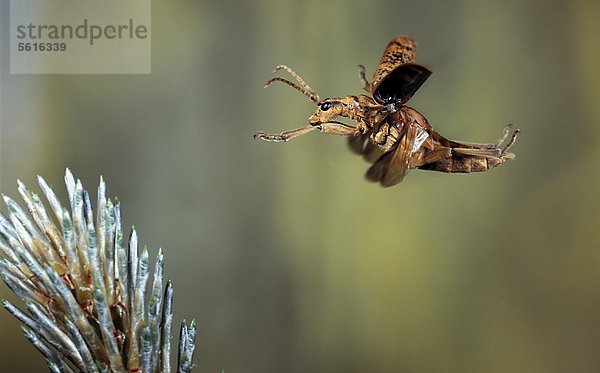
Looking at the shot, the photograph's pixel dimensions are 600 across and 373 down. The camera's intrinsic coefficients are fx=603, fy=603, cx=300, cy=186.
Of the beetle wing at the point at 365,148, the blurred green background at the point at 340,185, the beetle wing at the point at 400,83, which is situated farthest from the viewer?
the blurred green background at the point at 340,185

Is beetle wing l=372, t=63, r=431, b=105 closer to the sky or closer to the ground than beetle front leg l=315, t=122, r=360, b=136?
closer to the sky

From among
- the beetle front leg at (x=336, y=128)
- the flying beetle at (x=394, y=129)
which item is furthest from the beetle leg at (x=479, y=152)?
the beetle front leg at (x=336, y=128)

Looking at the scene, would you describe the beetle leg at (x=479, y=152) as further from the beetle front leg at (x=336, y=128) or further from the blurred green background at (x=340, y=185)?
the blurred green background at (x=340, y=185)

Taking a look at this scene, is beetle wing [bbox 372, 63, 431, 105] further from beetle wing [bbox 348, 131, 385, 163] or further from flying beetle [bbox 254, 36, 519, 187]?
beetle wing [bbox 348, 131, 385, 163]

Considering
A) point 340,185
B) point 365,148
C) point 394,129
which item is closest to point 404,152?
point 394,129

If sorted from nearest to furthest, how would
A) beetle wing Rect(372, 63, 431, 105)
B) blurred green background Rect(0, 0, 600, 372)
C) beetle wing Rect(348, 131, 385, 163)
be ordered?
1. beetle wing Rect(372, 63, 431, 105)
2. beetle wing Rect(348, 131, 385, 163)
3. blurred green background Rect(0, 0, 600, 372)

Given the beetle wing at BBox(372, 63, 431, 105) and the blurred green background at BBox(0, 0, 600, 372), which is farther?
the blurred green background at BBox(0, 0, 600, 372)

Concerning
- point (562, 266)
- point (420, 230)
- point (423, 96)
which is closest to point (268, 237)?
point (420, 230)

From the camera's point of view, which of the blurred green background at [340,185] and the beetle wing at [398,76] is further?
the blurred green background at [340,185]

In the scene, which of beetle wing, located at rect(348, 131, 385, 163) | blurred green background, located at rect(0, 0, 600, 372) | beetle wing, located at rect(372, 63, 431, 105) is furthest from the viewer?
blurred green background, located at rect(0, 0, 600, 372)

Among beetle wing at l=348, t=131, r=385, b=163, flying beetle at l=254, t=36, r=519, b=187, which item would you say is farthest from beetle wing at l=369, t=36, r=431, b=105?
beetle wing at l=348, t=131, r=385, b=163

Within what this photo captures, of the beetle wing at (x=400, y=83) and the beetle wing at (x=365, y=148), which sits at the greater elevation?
the beetle wing at (x=400, y=83)
